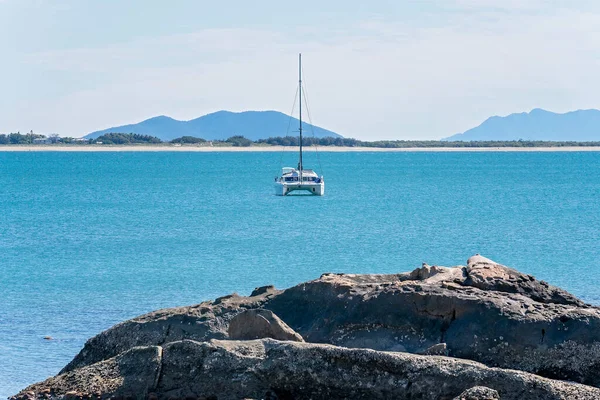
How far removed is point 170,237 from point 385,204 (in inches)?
1037

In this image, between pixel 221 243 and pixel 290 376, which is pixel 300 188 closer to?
pixel 221 243

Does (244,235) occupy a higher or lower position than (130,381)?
lower

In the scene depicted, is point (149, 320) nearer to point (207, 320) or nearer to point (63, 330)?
point (207, 320)

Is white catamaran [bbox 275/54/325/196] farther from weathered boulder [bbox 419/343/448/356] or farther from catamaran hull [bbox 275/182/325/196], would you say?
weathered boulder [bbox 419/343/448/356]

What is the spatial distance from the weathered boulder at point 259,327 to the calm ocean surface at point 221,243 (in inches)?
268

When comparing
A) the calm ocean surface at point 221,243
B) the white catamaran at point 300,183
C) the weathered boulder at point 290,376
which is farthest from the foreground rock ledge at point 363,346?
the white catamaran at point 300,183

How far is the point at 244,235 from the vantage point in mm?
46219

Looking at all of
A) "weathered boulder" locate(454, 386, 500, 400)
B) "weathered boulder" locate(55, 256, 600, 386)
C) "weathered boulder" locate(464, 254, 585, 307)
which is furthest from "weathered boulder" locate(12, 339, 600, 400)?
"weathered boulder" locate(464, 254, 585, 307)

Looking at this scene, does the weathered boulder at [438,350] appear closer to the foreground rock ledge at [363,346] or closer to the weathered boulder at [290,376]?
the foreground rock ledge at [363,346]

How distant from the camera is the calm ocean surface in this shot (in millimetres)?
24188

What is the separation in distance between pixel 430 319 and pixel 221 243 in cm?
3309

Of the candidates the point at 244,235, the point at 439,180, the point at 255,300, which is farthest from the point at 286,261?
the point at 439,180

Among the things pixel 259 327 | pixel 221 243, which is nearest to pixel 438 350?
pixel 259 327

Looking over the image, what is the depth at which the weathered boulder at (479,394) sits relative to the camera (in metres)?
8.01
